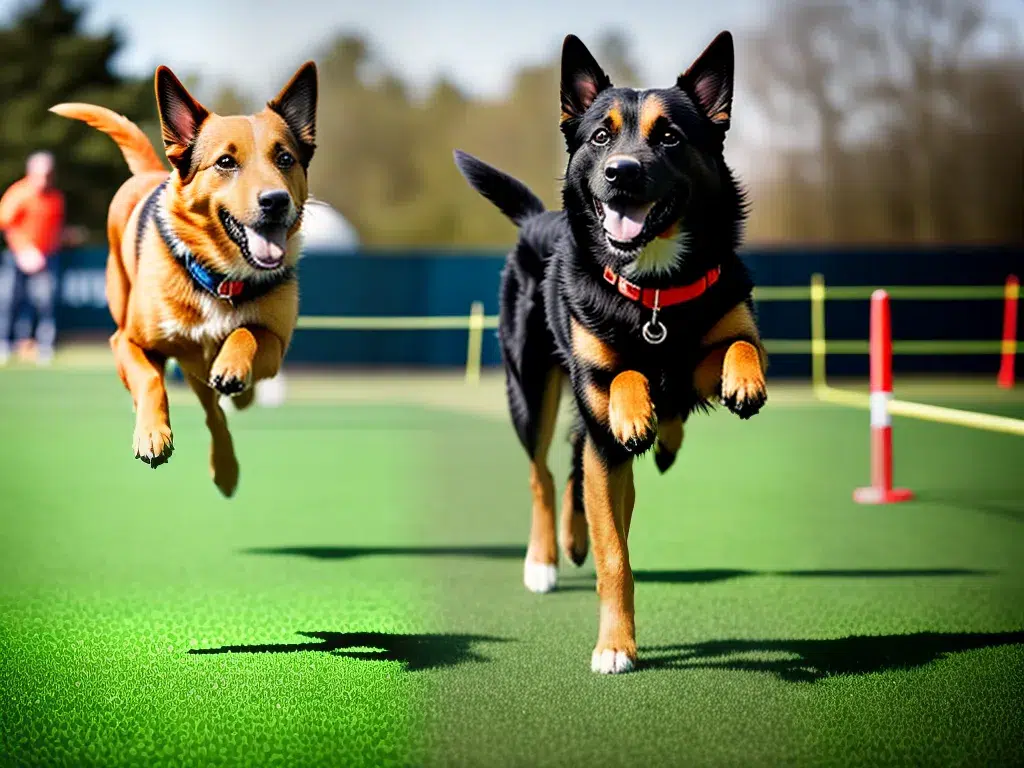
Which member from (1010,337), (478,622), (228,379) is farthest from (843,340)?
(228,379)

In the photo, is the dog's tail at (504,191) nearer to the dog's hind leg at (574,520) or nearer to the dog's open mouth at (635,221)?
the dog's hind leg at (574,520)

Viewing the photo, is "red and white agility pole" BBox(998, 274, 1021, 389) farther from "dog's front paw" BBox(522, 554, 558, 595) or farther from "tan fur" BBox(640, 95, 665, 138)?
"tan fur" BBox(640, 95, 665, 138)

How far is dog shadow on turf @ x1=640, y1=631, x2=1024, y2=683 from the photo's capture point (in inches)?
154

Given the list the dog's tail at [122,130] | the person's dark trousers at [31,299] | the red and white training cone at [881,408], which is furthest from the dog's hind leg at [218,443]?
the person's dark trousers at [31,299]

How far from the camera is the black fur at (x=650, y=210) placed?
3.56 meters

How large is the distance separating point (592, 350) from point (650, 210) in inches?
18.0

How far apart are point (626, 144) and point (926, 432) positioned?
8.94 metres

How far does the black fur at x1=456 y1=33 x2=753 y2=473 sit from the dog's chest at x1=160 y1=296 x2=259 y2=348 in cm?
101

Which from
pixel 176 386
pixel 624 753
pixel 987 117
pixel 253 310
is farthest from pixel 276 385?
pixel 987 117

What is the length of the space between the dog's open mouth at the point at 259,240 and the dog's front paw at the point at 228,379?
388mm

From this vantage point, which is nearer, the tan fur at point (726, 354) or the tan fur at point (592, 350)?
the tan fur at point (726, 354)

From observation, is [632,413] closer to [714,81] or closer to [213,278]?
[714,81]

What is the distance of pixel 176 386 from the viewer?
1605cm

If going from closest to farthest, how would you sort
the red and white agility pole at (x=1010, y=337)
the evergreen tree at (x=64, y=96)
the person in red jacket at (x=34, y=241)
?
the person in red jacket at (x=34, y=241)
the red and white agility pole at (x=1010, y=337)
the evergreen tree at (x=64, y=96)
